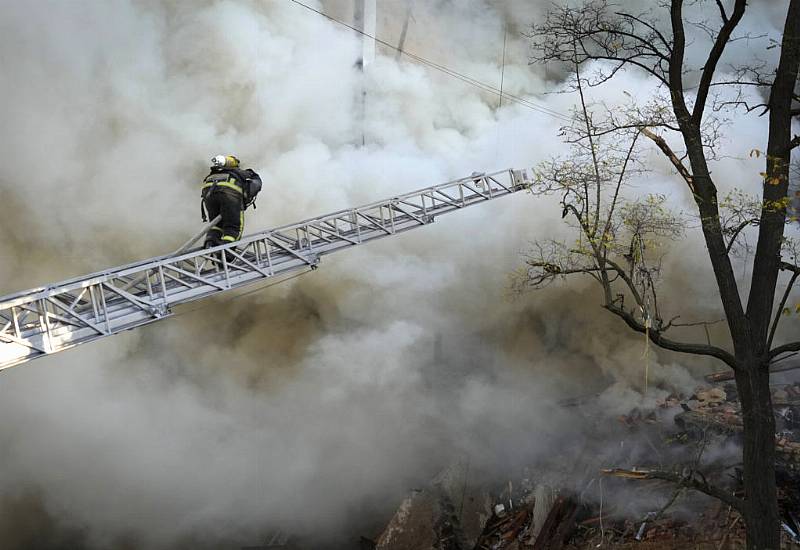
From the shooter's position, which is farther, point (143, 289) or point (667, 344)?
point (143, 289)

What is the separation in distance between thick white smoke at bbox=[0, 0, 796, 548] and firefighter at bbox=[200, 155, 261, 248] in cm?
396

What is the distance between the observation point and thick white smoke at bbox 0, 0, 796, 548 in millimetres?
11250

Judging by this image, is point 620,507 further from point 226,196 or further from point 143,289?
point 143,289

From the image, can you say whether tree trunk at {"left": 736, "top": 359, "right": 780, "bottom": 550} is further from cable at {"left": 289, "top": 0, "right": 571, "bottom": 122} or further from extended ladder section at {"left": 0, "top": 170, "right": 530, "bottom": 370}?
cable at {"left": 289, "top": 0, "right": 571, "bottom": 122}

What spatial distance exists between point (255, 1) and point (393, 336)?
6228 mm

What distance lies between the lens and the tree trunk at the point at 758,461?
6660 millimetres

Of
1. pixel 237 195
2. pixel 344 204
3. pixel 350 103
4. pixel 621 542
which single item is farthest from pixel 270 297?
pixel 621 542

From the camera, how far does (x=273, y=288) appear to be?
12.9 metres

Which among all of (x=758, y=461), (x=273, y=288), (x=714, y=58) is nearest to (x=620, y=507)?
(x=758, y=461)

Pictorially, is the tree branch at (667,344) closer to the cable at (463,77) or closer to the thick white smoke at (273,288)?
the thick white smoke at (273,288)

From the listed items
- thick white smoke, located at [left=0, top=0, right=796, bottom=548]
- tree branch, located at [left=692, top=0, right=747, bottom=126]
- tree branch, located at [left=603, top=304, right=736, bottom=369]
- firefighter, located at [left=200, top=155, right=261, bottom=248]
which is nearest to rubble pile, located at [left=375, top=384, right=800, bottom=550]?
thick white smoke, located at [left=0, top=0, right=796, bottom=548]

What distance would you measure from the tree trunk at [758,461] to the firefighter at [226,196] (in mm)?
5481

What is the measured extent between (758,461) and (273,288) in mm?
8390

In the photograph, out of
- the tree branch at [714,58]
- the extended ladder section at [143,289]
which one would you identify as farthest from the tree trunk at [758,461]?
the extended ladder section at [143,289]
